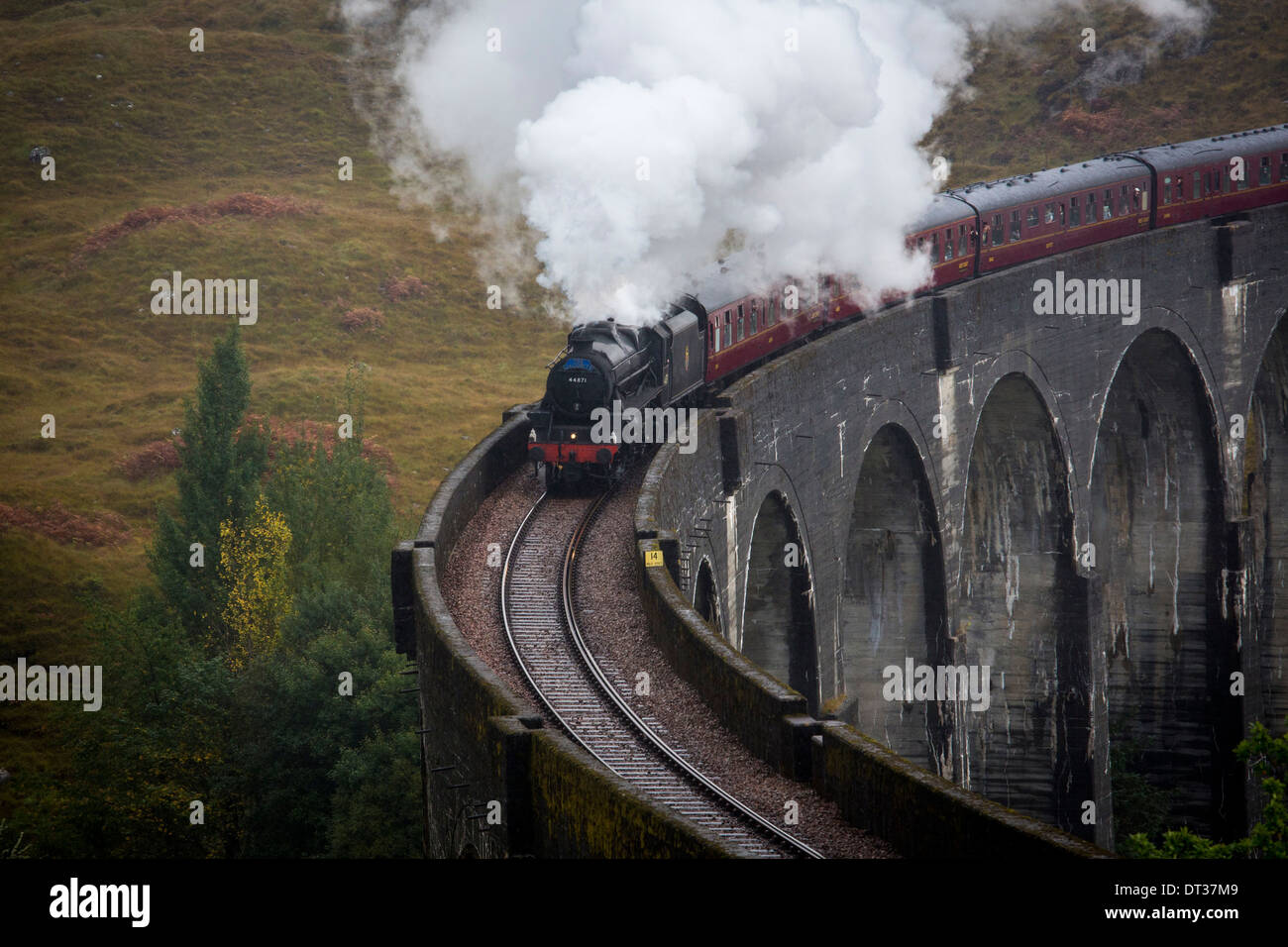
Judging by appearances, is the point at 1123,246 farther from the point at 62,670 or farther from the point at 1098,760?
the point at 62,670

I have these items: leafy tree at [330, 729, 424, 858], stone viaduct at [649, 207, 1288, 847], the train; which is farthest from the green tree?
leafy tree at [330, 729, 424, 858]

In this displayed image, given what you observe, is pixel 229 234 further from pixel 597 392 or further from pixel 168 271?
pixel 597 392

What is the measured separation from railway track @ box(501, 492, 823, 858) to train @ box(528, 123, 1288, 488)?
2004 millimetres

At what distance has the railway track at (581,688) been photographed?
16.7 meters

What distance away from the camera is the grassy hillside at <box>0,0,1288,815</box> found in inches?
2201

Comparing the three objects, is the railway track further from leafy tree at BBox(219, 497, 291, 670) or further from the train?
leafy tree at BBox(219, 497, 291, 670)

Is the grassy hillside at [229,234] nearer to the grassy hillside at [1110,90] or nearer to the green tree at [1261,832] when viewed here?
the grassy hillside at [1110,90]

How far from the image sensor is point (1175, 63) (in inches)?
3728

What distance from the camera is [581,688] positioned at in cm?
2072

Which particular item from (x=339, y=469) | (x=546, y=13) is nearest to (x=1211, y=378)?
(x=546, y=13)

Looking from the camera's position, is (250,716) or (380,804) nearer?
(380,804)

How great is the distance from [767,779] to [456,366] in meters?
54.0

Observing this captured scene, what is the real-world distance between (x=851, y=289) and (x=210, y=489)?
2281cm

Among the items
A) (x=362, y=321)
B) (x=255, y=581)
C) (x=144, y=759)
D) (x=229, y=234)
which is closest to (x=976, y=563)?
(x=255, y=581)
